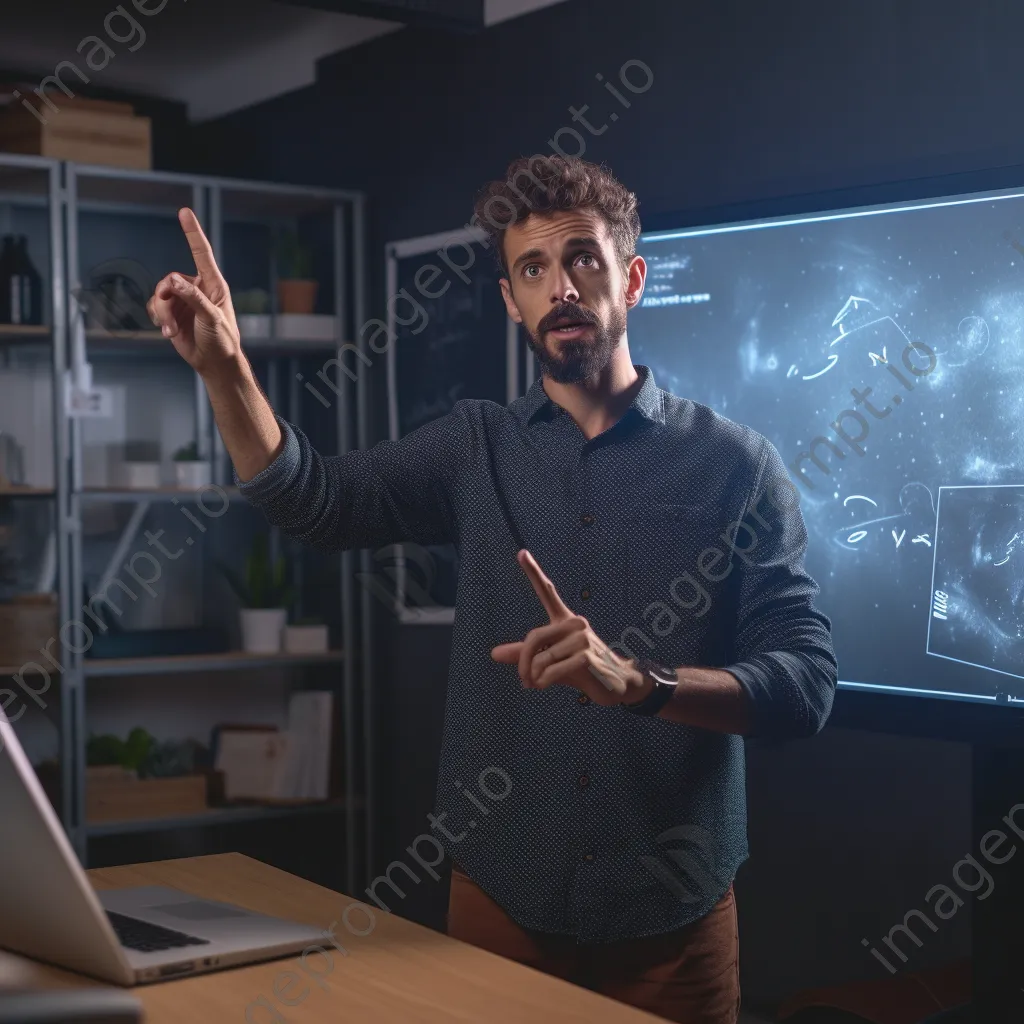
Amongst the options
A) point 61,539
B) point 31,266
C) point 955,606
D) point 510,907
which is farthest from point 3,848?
point 31,266

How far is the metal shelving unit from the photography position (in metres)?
3.98

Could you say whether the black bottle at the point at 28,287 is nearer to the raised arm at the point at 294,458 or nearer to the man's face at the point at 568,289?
the raised arm at the point at 294,458

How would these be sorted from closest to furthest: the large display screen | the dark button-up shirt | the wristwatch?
the wristwatch < the dark button-up shirt < the large display screen

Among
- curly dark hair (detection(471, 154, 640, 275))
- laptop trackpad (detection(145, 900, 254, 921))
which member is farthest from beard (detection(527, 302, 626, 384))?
laptop trackpad (detection(145, 900, 254, 921))

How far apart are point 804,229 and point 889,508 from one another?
0.51 m

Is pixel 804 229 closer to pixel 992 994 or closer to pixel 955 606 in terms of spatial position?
pixel 955 606

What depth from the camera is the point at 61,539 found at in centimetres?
396

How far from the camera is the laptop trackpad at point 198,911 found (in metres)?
1.47

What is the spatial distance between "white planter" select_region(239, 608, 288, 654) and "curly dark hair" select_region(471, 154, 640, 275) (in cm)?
249

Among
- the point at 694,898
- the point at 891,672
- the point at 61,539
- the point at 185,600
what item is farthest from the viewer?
the point at 185,600

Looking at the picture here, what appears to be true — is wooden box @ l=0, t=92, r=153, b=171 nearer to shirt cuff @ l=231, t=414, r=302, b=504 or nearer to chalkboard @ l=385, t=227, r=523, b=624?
chalkboard @ l=385, t=227, r=523, b=624

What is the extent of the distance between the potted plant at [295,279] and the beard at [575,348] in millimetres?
2547

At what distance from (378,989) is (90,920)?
0.27 metres

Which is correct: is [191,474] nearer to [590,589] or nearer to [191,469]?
[191,469]
